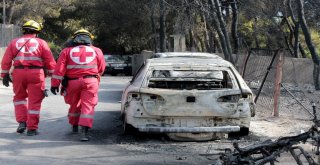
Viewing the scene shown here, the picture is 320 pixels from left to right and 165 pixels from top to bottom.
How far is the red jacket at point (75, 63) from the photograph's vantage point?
8055 mm

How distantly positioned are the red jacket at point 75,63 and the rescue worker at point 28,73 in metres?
0.38

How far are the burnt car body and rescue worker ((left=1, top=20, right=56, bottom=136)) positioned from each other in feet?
84.5

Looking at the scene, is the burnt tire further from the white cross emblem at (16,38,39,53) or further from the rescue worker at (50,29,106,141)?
the white cross emblem at (16,38,39,53)

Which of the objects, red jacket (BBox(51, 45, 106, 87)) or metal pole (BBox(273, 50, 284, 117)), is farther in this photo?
metal pole (BBox(273, 50, 284, 117))

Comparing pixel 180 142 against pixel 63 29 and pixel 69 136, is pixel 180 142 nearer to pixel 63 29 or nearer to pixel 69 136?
pixel 69 136

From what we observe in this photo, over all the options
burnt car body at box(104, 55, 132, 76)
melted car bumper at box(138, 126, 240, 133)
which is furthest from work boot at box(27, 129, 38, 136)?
burnt car body at box(104, 55, 132, 76)

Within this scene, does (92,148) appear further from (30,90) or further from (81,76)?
(30,90)

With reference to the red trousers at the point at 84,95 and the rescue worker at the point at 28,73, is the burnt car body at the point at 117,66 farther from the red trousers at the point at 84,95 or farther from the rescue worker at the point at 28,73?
the red trousers at the point at 84,95

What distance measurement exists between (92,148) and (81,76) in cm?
126

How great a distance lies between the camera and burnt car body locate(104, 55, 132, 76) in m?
34.3

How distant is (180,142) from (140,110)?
2.58 feet

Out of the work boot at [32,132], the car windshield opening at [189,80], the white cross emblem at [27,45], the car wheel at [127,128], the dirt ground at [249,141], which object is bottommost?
the dirt ground at [249,141]

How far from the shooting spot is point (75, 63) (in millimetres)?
8102

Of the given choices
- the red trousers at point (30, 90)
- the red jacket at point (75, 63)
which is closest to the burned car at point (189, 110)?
the red jacket at point (75, 63)
